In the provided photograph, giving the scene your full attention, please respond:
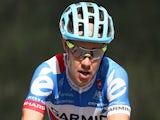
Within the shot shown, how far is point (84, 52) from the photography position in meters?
5.16

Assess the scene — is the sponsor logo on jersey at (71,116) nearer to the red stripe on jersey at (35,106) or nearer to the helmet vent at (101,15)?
the red stripe on jersey at (35,106)

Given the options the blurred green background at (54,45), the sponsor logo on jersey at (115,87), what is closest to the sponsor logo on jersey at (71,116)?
the sponsor logo on jersey at (115,87)

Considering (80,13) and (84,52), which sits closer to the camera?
(84,52)

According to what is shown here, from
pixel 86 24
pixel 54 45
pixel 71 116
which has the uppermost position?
pixel 86 24

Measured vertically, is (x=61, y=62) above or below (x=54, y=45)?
above

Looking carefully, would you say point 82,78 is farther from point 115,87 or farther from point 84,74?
point 115,87

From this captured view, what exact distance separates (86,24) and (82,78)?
0.36m

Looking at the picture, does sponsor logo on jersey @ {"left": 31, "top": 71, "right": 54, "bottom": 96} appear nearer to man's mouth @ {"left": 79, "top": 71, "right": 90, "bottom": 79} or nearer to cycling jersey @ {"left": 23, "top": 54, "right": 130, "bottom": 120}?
cycling jersey @ {"left": 23, "top": 54, "right": 130, "bottom": 120}

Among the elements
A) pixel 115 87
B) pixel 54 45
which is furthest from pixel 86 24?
pixel 54 45

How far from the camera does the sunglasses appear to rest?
5.16 metres

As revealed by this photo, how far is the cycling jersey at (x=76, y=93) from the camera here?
5.26 m

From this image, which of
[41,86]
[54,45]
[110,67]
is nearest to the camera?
[41,86]
